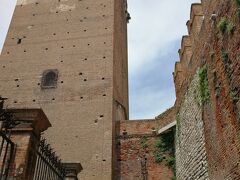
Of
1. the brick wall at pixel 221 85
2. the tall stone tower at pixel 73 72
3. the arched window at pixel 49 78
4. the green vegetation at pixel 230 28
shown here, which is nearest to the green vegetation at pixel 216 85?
the brick wall at pixel 221 85

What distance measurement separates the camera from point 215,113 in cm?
661

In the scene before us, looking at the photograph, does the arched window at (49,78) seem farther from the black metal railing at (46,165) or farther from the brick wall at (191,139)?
the black metal railing at (46,165)

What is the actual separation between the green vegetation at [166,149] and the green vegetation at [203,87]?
14.5ft

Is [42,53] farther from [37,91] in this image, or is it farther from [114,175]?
[114,175]

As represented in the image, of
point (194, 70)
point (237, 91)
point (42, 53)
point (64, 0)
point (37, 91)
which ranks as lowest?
point (237, 91)

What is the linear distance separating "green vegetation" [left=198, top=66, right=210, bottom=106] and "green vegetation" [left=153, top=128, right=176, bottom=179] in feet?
14.5

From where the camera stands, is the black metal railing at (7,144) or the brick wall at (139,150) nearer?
the black metal railing at (7,144)

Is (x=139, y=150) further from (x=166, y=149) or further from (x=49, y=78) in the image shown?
(x=49, y=78)

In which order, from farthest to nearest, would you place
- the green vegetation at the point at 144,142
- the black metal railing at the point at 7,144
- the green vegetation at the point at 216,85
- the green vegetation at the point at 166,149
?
the green vegetation at the point at 144,142 → the green vegetation at the point at 166,149 → the green vegetation at the point at 216,85 → the black metal railing at the point at 7,144

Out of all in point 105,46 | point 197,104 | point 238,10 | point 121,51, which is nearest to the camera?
point 238,10

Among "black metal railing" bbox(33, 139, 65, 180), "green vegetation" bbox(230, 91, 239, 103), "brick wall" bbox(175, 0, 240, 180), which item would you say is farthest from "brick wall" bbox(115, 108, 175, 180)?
"green vegetation" bbox(230, 91, 239, 103)

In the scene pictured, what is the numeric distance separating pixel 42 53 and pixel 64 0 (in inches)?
145

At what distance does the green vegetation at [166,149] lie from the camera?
38.8 ft

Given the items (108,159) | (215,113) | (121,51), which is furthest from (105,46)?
(215,113)
